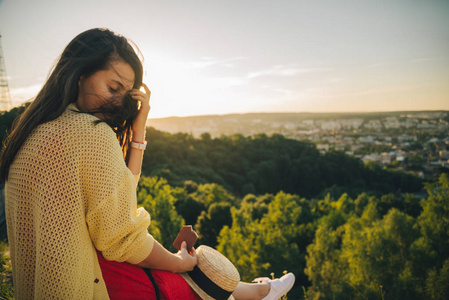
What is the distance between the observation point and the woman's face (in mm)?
1510

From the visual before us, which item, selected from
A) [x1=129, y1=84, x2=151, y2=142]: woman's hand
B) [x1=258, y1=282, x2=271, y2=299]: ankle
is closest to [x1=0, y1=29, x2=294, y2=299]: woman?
[x1=129, y1=84, x2=151, y2=142]: woman's hand

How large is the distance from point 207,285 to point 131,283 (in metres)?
0.56

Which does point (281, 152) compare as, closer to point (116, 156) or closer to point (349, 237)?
point (349, 237)

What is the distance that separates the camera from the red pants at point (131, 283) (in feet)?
4.90

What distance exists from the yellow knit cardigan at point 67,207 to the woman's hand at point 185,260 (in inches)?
20.4

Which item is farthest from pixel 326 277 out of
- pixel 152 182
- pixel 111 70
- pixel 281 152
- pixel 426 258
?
pixel 281 152

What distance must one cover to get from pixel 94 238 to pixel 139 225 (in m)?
0.23

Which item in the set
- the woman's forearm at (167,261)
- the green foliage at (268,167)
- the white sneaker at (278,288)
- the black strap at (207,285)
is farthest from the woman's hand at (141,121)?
the green foliage at (268,167)

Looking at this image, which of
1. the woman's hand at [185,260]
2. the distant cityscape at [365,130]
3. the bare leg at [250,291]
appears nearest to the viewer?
the woman's hand at [185,260]

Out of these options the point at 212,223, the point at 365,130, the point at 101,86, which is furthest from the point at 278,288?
the point at 365,130

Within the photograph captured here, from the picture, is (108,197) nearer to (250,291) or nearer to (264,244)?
A: (250,291)

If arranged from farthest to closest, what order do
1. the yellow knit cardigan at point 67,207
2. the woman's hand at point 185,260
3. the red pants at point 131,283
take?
the woman's hand at point 185,260 < the red pants at point 131,283 < the yellow knit cardigan at point 67,207

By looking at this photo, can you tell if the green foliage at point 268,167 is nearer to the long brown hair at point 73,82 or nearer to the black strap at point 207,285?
the black strap at point 207,285

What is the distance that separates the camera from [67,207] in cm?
122
